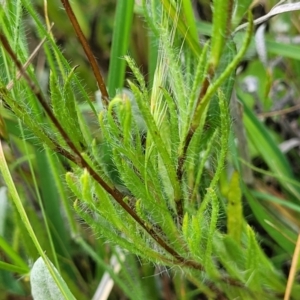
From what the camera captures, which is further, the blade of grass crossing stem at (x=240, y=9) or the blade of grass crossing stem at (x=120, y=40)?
the blade of grass crossing stem at (x=120, y=40)

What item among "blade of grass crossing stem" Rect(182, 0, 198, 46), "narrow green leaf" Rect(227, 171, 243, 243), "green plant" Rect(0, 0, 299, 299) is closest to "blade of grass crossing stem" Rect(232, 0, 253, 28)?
"green plant" Rect(0, 0, 299, 299)

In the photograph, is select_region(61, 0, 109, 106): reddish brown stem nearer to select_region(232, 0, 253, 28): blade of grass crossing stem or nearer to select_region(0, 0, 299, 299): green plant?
select_region(0, 0, 299, 299): green plant

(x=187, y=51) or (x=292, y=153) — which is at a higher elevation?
(x=187, y=51)

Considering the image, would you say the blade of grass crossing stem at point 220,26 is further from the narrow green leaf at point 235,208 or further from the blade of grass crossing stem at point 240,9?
the narrow green leaf at point 235,208

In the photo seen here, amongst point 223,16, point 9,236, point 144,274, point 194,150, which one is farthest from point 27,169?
point 223,16

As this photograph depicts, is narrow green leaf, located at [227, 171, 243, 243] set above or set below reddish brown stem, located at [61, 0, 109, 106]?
below

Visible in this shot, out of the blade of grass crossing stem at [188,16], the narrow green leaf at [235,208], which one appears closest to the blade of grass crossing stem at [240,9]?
the blade of grass crossing stem at [188,16]

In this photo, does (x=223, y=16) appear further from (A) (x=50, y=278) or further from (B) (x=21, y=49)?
(A) (x=50, y=278)

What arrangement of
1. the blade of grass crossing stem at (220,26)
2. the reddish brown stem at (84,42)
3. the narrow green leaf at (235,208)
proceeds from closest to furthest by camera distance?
1. the blade of grass crossing stem at (220,26)
2. the reddish brown stem at (84,42)
3. the narrow green leaf at (235,208)
